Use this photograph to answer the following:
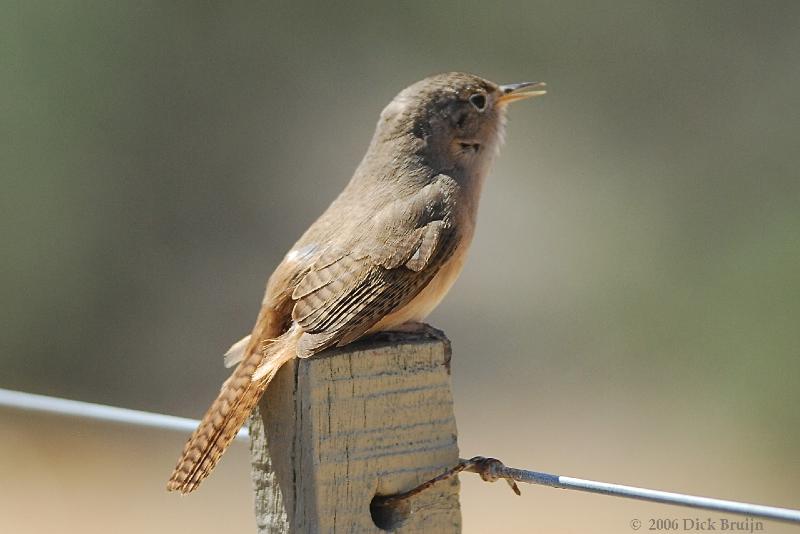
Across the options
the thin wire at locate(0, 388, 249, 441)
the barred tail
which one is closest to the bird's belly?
the barred tail

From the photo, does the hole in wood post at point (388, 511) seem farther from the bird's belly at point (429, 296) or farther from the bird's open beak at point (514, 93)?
the bird's open beak at point (514, 93)

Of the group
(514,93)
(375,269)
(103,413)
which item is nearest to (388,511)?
(375,269)

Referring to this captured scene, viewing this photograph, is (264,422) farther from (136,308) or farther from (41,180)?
(41,180)

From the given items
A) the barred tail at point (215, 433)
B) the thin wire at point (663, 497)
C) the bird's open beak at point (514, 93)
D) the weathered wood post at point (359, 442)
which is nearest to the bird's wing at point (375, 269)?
the barred tail at point (215, 433)

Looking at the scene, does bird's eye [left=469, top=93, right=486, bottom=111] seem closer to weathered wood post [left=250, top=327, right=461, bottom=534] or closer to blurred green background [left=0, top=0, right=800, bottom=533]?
weathered wood post [left=250, top=327, right=461, bottom=534]

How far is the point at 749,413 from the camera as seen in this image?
8211 mm

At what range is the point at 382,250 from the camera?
9.27 feet

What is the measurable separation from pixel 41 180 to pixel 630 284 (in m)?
5.29

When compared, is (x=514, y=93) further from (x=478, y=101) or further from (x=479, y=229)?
(x=479, y=229)

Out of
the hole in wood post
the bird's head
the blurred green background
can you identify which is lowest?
the hole in wood post

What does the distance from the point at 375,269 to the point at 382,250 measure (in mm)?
54

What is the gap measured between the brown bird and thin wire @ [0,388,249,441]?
0.74ft

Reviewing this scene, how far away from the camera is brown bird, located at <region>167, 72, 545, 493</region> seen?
2.52 metres

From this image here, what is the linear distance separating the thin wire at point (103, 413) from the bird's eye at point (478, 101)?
1.29 meters
